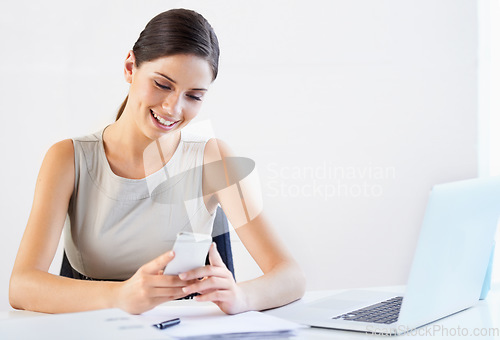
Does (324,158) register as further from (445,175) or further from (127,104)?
(127,104)

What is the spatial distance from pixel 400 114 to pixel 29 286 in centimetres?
284

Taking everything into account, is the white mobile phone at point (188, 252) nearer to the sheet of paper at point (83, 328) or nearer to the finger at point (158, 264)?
the finger at point (158, 264)

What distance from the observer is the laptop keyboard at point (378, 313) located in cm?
104

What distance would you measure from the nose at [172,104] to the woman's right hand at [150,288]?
0.55 metres

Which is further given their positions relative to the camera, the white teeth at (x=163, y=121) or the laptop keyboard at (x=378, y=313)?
the white teeth at (x=163, y=121)

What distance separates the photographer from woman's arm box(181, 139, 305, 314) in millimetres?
1098

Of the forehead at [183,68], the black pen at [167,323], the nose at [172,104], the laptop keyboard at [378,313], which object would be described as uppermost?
the forehead at [183,68]

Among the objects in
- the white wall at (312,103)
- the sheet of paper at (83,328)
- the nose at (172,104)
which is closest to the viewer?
the sheet of paper at (83,328)

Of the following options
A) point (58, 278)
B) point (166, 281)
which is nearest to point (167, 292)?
point (166, 281)

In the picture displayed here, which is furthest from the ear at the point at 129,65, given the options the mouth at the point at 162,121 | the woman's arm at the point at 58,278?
the woman's arm at the point at 58,278

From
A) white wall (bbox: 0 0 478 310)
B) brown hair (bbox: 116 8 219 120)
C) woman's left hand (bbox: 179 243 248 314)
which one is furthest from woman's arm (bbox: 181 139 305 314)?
white wall (bbox: 0 0 478 310)

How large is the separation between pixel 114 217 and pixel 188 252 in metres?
0.66

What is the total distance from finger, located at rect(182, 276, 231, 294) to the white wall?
2.29 m

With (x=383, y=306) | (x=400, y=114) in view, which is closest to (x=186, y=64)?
(x=383, y=306)
